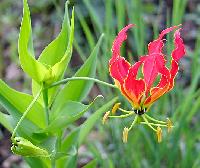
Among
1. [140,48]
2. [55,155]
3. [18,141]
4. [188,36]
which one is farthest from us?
[188,36]

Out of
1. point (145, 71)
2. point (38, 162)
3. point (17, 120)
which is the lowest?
point (38, 162)

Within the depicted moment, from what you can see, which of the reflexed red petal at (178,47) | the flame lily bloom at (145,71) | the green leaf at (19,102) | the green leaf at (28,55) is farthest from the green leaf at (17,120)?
the reflexed red petal at (178,47)

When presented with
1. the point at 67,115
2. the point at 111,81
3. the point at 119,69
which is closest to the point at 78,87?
the point at 67,115

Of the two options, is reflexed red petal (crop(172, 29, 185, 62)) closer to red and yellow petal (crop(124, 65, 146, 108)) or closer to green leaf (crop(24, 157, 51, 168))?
red and yellow petal (crop(124, 65, 146, 108))

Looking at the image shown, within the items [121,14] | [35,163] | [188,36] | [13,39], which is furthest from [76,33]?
[35,163]

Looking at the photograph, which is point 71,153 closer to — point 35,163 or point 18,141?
point 35,163

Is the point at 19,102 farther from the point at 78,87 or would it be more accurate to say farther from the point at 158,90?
the point at 158,90

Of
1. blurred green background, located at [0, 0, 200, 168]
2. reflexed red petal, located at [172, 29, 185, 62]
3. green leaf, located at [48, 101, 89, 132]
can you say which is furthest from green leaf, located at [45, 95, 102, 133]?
blurred green background, located at [0, 0, 200, 168]
